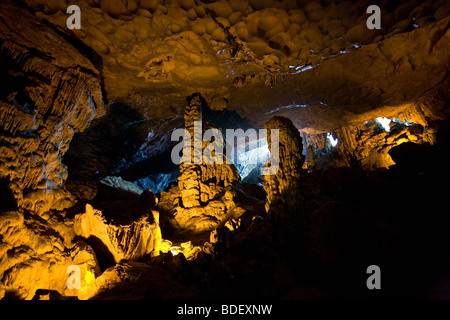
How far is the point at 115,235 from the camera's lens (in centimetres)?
526

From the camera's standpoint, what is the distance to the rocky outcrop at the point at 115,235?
527cm

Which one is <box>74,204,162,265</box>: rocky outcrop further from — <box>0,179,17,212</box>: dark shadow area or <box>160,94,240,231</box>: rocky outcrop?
<box>160,94,240,231</box>: rocky outcrop

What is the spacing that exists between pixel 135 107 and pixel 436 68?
12.3 meters

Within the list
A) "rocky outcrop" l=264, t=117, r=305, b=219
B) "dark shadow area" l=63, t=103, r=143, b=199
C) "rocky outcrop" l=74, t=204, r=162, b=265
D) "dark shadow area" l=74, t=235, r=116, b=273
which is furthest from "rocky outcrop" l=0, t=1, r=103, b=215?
"rocky outcrop" l=264, t=117, r=305, b=219

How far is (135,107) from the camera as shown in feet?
30.0

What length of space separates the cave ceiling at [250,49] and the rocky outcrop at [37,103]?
0.07 m

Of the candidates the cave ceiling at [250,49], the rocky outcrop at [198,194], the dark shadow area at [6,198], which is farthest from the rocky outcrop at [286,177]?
the dark shadow area at [6,198]

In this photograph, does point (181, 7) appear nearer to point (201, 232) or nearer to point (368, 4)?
point (368, 4)

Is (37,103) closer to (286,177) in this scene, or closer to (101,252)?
(101,252)

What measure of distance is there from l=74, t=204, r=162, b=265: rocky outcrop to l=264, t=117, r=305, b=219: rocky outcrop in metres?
3.81

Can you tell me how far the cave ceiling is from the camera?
4.38 m

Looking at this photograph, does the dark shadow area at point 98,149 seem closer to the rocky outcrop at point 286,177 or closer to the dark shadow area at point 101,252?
the dark shadow area at point 101,252

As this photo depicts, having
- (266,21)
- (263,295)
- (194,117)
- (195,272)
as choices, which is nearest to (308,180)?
(263,295)

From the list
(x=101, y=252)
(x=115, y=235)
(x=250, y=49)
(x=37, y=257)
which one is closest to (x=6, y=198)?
(x=37, y=257)
